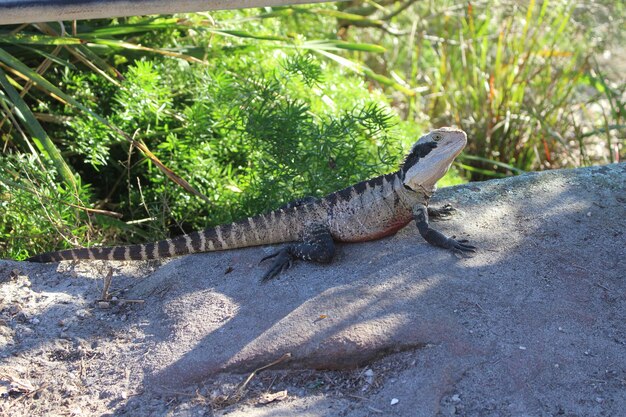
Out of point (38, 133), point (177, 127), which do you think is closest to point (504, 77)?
point (177, 127)

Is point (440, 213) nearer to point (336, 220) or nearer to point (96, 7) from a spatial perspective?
point (336, 220)

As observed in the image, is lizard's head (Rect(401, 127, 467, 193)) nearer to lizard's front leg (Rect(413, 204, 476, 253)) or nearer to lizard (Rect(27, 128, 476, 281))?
lizard (Rect(27, 128, 476, 281))

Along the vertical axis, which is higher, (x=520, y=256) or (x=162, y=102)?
(x=162, y=102)

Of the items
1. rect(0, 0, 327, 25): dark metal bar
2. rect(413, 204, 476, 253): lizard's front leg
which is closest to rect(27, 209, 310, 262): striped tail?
rect(413, 204, 476, 253): lizard's front leg

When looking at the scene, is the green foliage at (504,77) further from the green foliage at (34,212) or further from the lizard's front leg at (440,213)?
the green foliage at (34,212)

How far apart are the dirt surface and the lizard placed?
9cm

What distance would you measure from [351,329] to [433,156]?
53.6 inches

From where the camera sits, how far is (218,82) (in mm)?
5758

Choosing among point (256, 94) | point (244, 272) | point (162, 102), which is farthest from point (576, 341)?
point (162, 102)

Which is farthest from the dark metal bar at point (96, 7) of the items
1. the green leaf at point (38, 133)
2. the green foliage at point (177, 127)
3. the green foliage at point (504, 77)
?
the green foliage at point (504, 77)

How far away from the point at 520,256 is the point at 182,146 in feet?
9.08

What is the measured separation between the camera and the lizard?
4547mm

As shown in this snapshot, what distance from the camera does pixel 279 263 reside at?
4422mm

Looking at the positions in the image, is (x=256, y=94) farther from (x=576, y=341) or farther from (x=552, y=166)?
(x=552, y=166)
